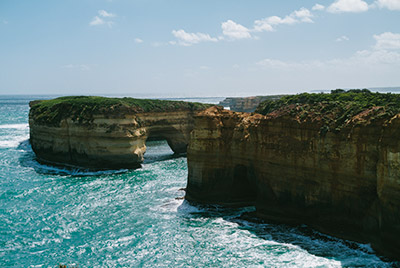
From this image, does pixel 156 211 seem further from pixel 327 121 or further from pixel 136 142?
pixel 136 142

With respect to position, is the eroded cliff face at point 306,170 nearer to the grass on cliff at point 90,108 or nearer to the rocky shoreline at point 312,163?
the rocky shoreline at point 312,163

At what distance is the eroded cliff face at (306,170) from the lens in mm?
16422

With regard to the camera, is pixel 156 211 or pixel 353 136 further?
pixel 156 211

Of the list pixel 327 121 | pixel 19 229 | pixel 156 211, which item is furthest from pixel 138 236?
pixel 327 121

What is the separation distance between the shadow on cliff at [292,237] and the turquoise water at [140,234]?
0.05m

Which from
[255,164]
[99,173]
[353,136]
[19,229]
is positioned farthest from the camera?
[99,173]

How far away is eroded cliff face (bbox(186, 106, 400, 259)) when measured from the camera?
647 inches

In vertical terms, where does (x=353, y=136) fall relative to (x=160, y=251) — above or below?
above

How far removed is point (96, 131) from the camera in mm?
39438

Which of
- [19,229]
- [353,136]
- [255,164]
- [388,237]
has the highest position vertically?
[353,136]

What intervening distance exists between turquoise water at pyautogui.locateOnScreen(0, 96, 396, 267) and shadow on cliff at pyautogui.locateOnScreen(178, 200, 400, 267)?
47mm

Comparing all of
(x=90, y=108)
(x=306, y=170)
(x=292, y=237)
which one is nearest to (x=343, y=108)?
(x=306, y=170)

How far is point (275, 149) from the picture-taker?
22.4 m

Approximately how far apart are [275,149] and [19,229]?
55.6 ft
